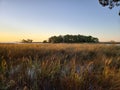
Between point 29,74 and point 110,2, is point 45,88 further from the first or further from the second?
point 110,2

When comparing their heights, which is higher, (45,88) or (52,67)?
(52,67)

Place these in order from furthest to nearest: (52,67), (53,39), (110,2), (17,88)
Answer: (53,39)
(110,2)
(52,67)
(17,88)

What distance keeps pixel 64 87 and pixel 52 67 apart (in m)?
0.92

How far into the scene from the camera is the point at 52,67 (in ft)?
17.0

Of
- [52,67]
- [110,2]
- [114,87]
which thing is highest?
[110,2]

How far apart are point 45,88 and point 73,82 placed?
24.2 inches

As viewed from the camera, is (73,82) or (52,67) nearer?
(73,82)

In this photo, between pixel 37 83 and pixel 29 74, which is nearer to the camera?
pixel 37 83

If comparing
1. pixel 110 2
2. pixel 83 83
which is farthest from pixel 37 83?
pixel 110 2

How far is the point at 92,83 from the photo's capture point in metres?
4.76

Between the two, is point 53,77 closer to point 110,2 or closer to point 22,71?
point 22,71

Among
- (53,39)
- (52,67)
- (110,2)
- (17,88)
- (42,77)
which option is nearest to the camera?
(17,88)

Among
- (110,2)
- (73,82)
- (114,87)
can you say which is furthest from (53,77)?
(110,2)

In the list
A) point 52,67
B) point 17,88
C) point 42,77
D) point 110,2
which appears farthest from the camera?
point 110,2
